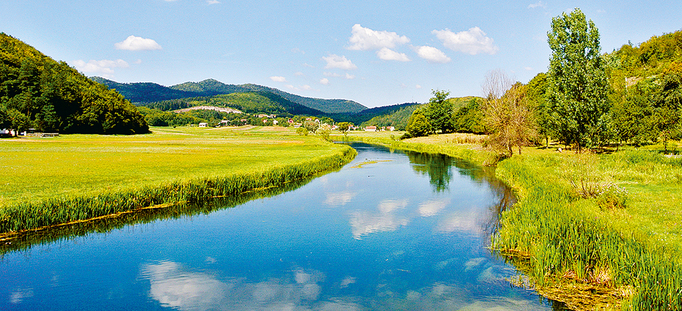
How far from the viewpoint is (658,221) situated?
12.3 metres

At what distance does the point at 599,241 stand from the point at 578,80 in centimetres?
3188

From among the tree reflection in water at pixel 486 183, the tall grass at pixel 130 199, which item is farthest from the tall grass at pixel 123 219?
the tree reflection in water at pixel 486 183

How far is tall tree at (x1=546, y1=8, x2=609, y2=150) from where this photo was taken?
35.0 m

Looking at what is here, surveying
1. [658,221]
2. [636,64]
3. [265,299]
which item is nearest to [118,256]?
[265,299]

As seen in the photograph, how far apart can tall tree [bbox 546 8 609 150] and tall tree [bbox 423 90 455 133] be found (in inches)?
2811

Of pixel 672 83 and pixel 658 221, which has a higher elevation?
pixel 672 83

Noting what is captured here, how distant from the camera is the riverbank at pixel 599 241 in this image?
7.75 metres

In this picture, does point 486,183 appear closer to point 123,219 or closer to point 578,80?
point 578,80

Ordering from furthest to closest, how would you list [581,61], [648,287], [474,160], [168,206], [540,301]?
[474,160] < [581,61] < [168,206] < [540,301] < [648,287]

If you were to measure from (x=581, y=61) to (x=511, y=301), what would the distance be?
117 ft

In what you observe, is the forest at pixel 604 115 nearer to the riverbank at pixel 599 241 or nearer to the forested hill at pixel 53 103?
the riverbank at pixel 599 241

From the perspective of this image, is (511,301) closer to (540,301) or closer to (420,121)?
(540,301)

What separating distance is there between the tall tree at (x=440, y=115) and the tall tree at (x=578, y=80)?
234 feet

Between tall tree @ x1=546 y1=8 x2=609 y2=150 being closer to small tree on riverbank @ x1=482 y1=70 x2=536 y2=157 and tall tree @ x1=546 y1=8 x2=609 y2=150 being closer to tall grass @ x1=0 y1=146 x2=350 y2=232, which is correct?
small tree on riverbank @ x1=482 y1=70 x2=536 y2=157
